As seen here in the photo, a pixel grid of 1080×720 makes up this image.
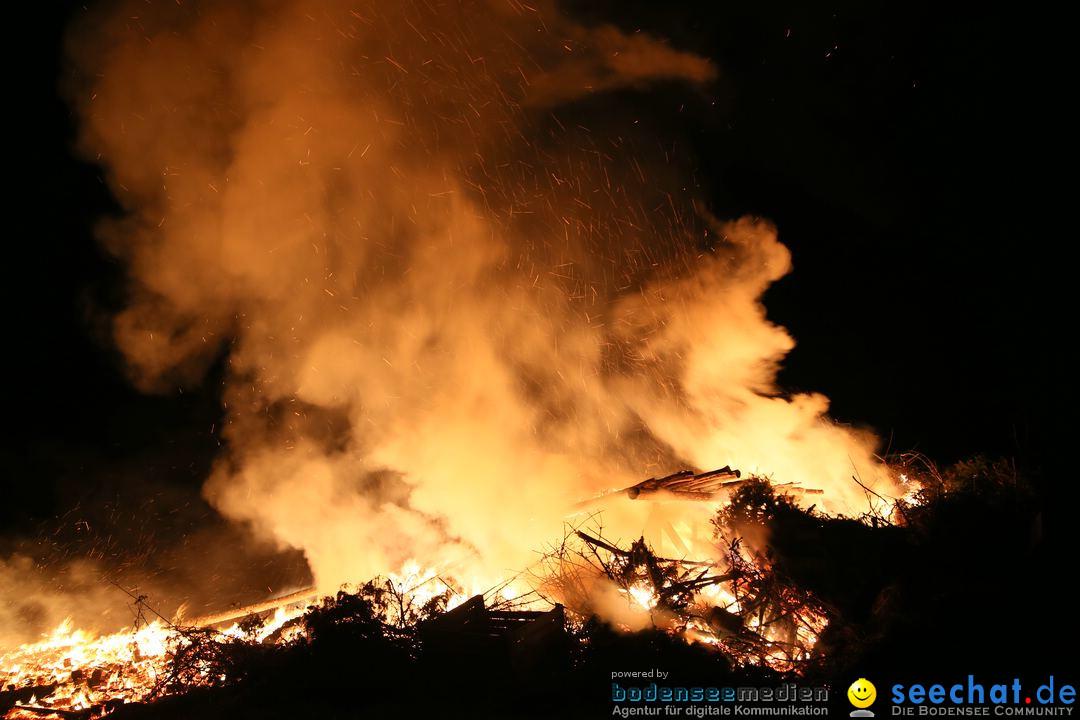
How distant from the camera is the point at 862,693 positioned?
3580 millimetres

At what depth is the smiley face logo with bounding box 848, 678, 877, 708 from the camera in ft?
11.6

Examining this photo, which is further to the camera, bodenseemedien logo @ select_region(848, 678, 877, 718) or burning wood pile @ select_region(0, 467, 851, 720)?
burning wood pile @ select_region(0, 467, 851, 720)

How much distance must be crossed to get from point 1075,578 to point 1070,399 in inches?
302

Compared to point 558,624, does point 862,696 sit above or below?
below

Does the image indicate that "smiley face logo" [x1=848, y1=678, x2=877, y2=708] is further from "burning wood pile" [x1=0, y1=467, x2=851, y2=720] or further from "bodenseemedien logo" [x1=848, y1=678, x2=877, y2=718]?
"burning wood pile" [x1=0, y1=467, x2=851, y2=720]

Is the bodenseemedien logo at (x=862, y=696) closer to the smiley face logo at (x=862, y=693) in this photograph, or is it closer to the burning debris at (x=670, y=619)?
the smiley face logo at (x=862, y=693)

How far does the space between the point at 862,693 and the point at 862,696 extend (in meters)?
0.02

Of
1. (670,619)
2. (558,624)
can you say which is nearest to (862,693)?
(670,619)

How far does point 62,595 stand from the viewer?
33.9 feet

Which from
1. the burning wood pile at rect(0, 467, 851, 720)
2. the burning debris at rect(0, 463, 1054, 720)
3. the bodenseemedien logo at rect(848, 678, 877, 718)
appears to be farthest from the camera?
the burning wood pile at rect(0, 467, 851, 720)

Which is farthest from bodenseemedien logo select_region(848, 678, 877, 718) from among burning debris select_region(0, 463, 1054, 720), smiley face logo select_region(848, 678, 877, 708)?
burning debris select_region(0, 463, 1054, 720)

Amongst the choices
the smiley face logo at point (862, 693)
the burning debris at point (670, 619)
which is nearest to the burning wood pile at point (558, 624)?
the burning debris at point (670, 619)

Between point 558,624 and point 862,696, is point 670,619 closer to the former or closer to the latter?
point 558,624

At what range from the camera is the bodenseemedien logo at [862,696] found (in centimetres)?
352
